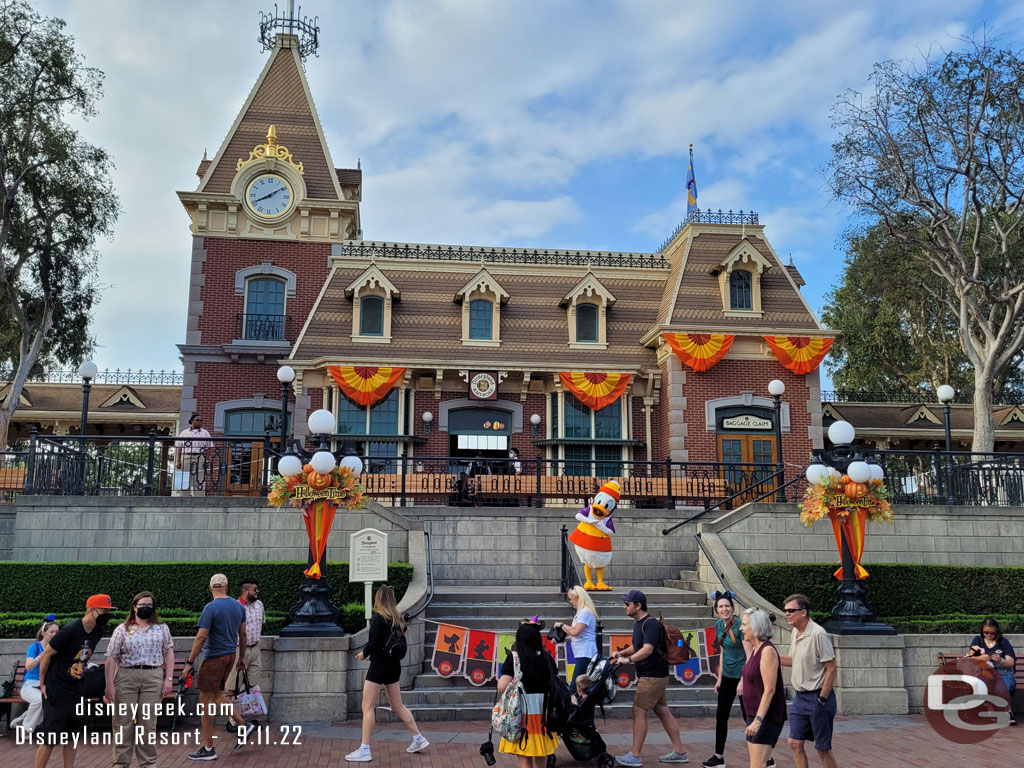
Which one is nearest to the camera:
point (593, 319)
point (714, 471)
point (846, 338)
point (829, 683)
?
point (829, 683)

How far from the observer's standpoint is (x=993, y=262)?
27.7 metres

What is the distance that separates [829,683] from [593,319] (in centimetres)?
1840

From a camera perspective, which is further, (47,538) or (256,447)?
(256,447)

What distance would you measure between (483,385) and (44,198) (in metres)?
14.6

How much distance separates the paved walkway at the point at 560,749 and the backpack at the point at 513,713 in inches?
51.3

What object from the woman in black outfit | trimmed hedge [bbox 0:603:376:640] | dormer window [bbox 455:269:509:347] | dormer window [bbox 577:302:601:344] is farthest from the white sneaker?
dormer window [bbox 577:302:601:344]

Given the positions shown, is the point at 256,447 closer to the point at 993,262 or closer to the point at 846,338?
the point at 993,262

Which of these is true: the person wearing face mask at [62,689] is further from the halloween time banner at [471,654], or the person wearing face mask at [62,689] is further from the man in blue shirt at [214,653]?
the halloween time banner at [471,654]

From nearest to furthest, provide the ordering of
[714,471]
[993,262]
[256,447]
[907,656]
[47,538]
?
[907,656]
[47,538]
[714,471]
[256,447]
[993,262]

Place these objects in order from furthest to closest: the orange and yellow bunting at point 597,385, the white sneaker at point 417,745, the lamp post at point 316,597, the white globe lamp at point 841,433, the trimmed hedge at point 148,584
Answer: the orange and yellow bunting at point 597,385 < the trimmed hedge at point 148,584 < the white globe lamp at point 841,433 < the lamp post at point 316,597 < the white sneaker at point 417,745

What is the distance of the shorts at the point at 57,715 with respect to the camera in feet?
23.9

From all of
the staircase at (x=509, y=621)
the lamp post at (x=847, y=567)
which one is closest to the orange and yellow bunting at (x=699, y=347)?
the staircase at (x=509, y=621)

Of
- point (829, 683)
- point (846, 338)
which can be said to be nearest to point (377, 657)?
point (829, 683)

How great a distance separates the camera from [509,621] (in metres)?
13.0
